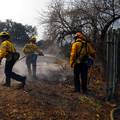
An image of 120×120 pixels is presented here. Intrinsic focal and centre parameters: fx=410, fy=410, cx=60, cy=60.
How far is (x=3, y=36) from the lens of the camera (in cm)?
1208

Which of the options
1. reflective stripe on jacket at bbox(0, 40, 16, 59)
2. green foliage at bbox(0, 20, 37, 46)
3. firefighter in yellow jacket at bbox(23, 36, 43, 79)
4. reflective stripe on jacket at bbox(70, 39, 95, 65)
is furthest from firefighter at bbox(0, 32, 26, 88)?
green foliage at bbox(0, 20, 37, 46)

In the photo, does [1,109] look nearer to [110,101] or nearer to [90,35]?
[110,101]

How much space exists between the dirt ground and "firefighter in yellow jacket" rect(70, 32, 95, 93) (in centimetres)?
46

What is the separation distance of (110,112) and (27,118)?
2314mm

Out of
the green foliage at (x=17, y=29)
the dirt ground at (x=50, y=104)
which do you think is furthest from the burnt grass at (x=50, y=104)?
the green foliage at (x=17, y=29)

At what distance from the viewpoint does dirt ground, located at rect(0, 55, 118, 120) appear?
948 centimetres

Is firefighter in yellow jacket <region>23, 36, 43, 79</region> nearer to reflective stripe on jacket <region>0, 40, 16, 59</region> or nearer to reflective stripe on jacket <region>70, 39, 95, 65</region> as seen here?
reflective stripe on jacket <region>0, 40, 16, 59</region>

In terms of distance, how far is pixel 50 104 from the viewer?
33.8 ft

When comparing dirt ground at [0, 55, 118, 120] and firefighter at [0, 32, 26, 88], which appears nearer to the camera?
dirt ground at [0, 55, 118, 120]

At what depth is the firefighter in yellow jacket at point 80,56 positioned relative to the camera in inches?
465

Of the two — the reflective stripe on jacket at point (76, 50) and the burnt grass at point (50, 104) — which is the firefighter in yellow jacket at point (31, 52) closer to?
the burnt grass at point (50, 104)

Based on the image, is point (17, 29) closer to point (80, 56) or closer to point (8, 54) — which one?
point (8, 54)

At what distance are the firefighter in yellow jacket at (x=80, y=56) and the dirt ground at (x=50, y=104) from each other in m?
0.46

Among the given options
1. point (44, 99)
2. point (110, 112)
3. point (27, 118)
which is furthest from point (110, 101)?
point (27, 118)
